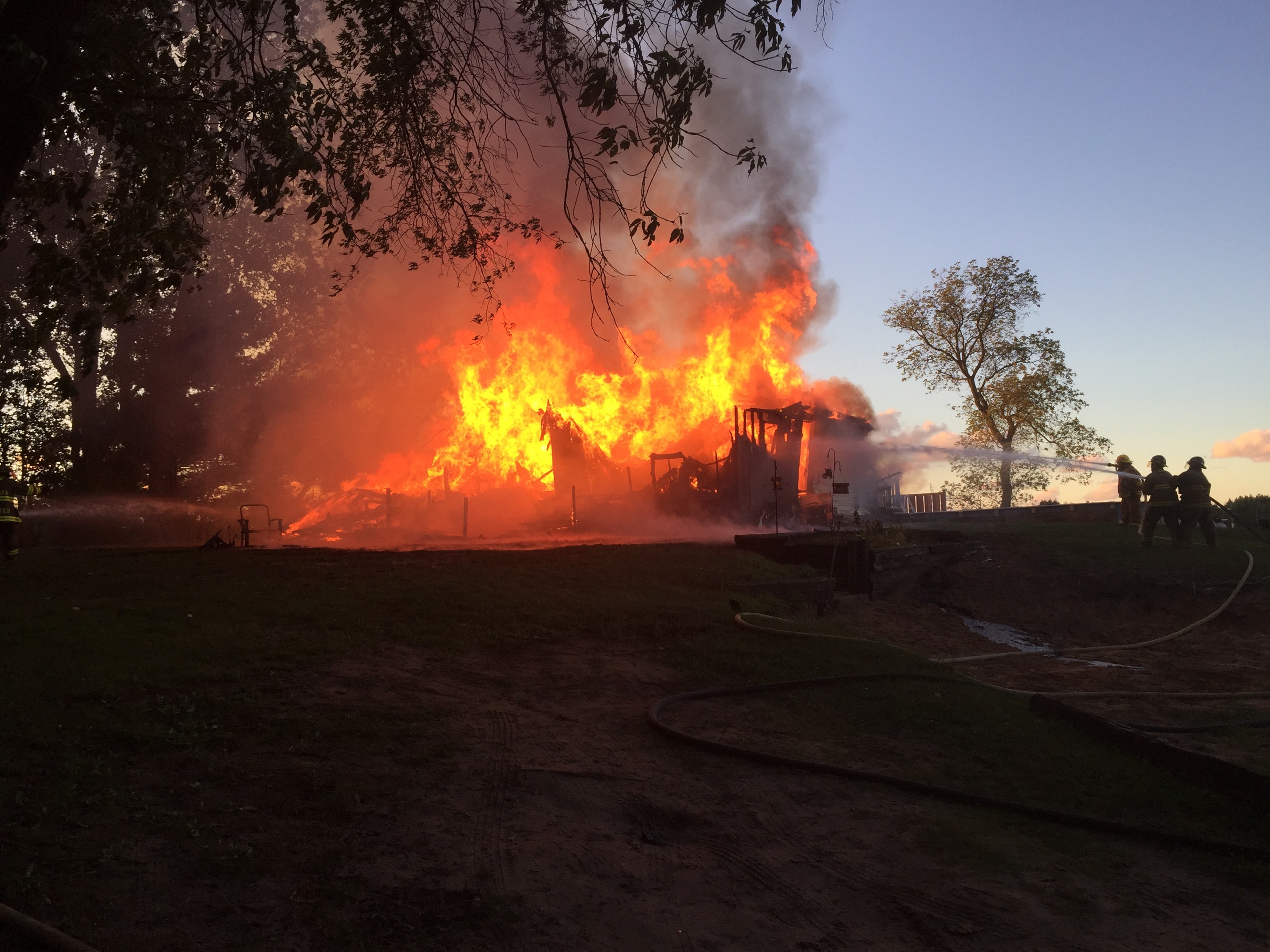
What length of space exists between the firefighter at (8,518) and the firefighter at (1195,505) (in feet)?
75.5

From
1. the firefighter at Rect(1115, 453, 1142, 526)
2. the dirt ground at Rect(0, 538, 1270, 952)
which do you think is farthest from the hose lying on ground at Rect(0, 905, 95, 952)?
the firefighter at Rect(1115, 453, 1142, 526)

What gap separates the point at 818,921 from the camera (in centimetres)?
444

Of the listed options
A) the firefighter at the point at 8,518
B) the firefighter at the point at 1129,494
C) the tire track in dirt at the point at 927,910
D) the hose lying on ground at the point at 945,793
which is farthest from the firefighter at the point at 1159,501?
the firefighter at the point at 8,518

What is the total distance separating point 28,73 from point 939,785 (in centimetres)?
706

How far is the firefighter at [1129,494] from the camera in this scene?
24359 millimetres

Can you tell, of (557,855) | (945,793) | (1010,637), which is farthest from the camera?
(1010,637)

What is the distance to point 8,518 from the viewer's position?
15.3 m

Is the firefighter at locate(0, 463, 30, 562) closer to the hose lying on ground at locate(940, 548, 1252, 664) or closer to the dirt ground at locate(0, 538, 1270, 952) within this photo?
the dirt ground at locate(0, 538, 1270, 952)

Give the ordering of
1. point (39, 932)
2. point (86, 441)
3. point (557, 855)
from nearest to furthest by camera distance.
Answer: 1. point (39, 932)
2. point (557, 855)
3. point (86, 441)

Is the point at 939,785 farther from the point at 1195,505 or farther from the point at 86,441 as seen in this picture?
the point at 86,441

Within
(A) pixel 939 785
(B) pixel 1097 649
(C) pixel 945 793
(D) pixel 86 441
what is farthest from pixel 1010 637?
(D) pixel 86 441

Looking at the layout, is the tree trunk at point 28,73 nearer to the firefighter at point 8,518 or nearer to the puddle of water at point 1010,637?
the firefighter at point 8,518

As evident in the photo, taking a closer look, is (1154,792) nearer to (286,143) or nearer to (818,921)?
(818,921)

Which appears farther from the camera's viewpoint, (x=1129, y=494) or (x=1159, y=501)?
(x=1129, y=494)
